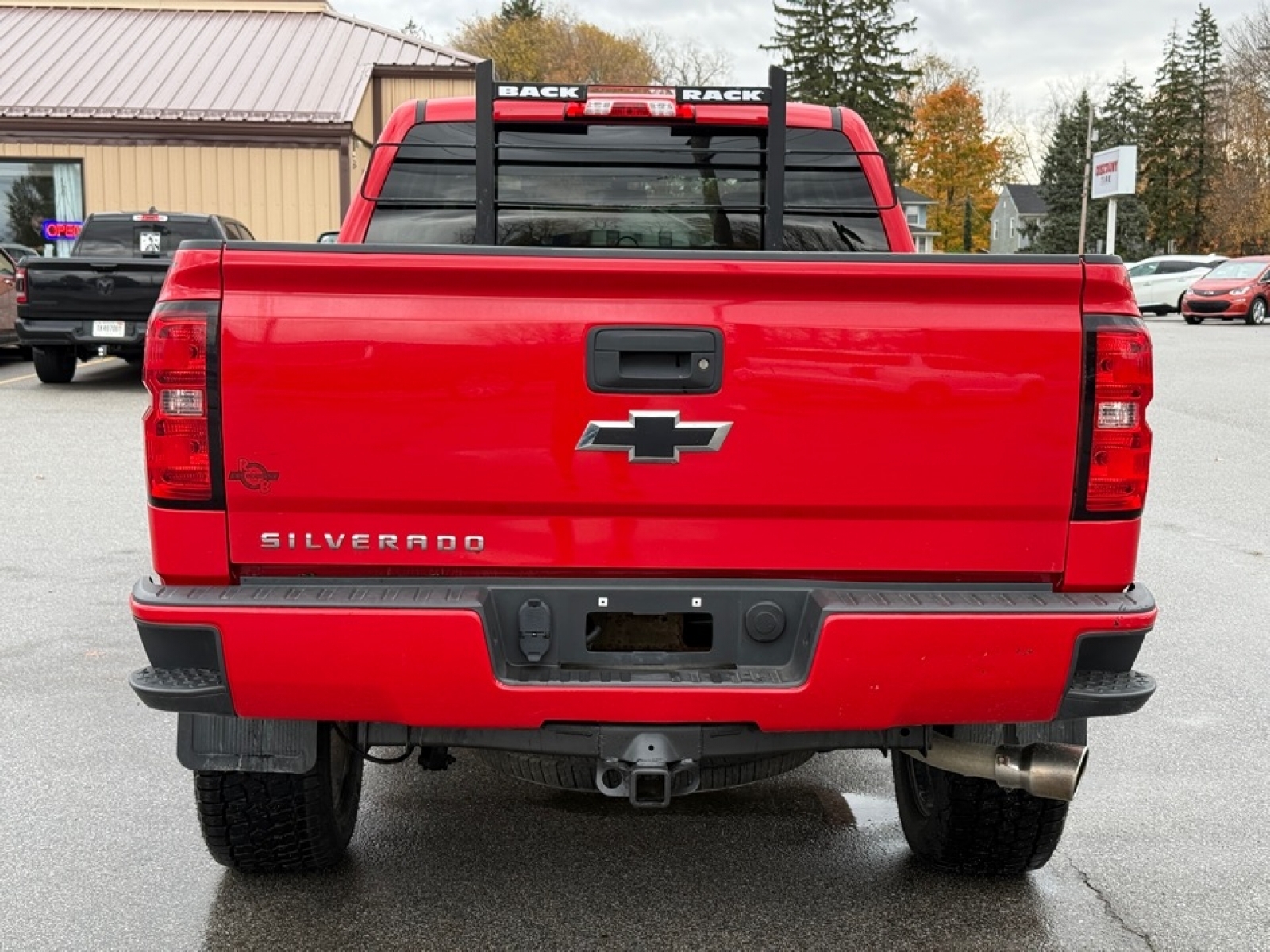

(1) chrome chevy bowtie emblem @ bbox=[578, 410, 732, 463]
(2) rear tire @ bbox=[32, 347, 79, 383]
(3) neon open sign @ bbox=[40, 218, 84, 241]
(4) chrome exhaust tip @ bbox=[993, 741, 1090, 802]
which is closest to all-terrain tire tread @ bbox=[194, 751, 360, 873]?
(1) chrome chevy bowtie emblem @ bbox=[578, 410, 732, 463]

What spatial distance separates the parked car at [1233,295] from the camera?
29.6m

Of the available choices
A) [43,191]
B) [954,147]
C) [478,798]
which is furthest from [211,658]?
[954,147]

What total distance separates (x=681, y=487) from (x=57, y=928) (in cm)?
195

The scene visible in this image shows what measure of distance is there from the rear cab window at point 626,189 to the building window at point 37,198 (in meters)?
23.7

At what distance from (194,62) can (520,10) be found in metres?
61.3

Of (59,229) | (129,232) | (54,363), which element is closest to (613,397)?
(54,363)

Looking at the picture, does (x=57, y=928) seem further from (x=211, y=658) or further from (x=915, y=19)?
(x=915, y=19)

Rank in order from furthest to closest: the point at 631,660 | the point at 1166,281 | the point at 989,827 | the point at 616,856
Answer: the point at 1166,281 → the point at 616,856 → the point at 989,827 → the point at 631,660

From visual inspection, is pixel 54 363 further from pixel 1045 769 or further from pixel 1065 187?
pixel 1065 187

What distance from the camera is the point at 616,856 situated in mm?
3979

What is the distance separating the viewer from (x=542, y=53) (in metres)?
73.7

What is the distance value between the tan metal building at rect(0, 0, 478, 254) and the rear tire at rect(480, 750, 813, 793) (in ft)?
77.5

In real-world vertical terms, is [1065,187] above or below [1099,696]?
above

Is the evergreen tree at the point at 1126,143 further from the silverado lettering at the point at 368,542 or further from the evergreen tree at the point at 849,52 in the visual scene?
the silverado lettering at the point at 368,542
